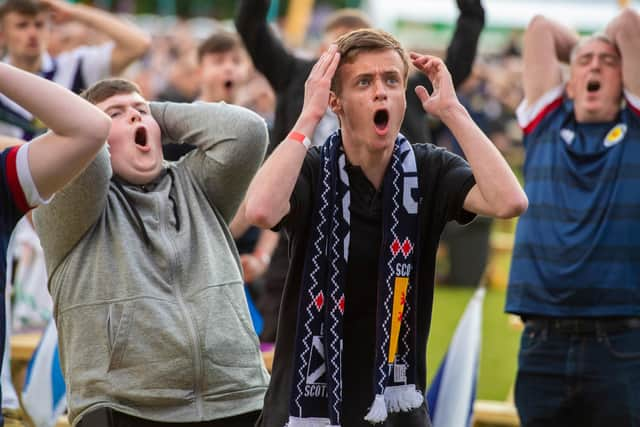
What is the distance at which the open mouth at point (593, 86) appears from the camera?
17.4ft

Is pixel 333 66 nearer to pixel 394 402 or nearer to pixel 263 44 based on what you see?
pixel 394 402

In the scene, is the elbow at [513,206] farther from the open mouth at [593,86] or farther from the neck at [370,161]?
the open mouth at [593,86]

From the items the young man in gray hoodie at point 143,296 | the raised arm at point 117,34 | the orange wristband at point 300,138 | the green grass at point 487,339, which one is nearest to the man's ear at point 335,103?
the orange wristband at point 300,138

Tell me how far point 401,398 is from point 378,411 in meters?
0.12

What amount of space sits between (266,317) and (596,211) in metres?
2.24

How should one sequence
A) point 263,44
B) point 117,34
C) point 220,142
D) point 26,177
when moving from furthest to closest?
point 117,34 < point 263,44 < point 220,142 < point 26,177

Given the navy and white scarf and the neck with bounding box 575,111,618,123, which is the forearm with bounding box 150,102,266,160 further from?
the neck with bounding box 575,111,618,123

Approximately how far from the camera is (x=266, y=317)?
21.8 feet

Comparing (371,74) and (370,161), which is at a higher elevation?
(371,74)

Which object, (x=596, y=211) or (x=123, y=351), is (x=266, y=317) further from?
(x=123, y=351)

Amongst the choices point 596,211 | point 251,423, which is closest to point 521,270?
point 596,211

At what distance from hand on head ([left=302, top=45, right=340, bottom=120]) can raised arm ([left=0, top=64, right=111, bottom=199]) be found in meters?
0.69

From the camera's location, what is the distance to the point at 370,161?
3.82m

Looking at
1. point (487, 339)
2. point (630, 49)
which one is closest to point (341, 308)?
point (630, 49)
